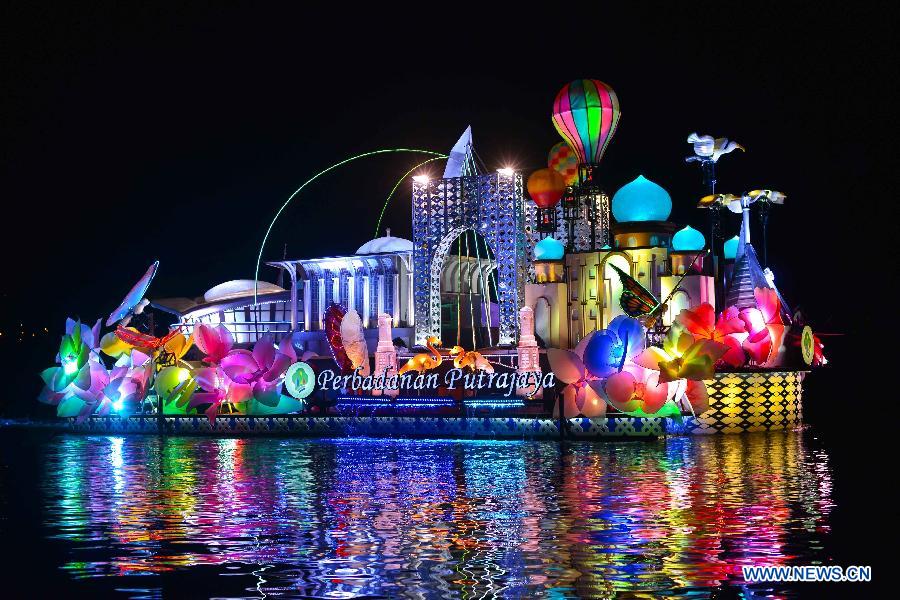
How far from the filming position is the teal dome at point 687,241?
2211 inches

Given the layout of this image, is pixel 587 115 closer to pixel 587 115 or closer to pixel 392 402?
pixel 587 115

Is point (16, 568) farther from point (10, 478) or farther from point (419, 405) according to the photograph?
point (419, 405)

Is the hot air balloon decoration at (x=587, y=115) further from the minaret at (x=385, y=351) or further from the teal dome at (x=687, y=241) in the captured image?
the minaret at (x=385, y=351)

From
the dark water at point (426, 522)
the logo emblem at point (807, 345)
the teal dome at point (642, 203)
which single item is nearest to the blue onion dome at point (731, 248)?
the teal dome at point (642, 203)

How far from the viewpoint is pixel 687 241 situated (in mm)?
Answer: 56188

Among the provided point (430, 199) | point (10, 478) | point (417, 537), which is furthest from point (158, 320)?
point (417, 537)

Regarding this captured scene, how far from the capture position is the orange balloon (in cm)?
5634

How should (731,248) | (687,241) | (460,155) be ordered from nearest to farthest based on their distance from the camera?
(687,241) < (731,248) < (460,155)

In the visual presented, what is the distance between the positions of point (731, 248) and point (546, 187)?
855cm

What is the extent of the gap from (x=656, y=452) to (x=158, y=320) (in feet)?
168

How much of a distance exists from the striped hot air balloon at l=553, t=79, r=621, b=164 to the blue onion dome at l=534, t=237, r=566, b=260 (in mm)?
4095

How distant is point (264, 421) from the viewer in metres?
52.1

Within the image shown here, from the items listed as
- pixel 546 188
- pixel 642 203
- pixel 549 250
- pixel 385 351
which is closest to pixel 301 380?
pixel 385 351

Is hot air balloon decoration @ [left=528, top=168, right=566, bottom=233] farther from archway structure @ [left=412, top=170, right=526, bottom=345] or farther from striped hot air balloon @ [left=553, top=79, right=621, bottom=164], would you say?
striped hot air balloon @ [left=553, top=79, right=621, bottom=164]
